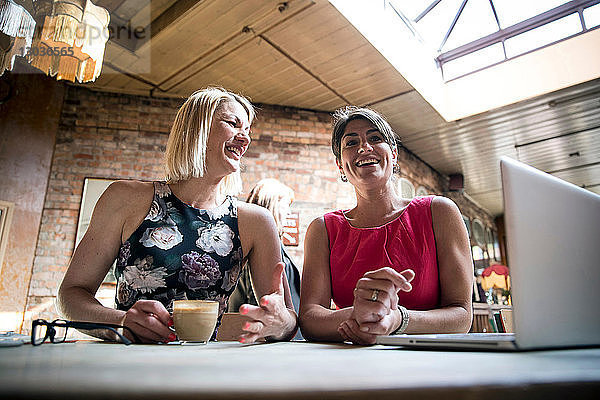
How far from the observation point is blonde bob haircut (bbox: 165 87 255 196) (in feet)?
4.61

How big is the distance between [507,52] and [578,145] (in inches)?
93.2

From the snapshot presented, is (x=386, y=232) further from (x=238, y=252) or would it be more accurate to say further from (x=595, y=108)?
(x=595, y=108)

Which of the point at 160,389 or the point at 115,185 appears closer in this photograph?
the point at 160,389

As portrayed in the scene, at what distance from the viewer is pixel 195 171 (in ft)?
4.59

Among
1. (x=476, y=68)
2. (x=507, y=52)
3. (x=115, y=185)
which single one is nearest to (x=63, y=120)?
(x=115, y=185)

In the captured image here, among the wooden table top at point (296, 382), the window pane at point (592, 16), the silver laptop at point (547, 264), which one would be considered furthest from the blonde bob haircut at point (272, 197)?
the window pane at point (592, 16)

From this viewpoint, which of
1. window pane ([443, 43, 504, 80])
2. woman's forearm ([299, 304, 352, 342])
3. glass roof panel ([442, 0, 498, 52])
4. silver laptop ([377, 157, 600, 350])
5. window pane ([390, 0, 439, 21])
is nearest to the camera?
silver laptop ([377, 157, 600, 350])

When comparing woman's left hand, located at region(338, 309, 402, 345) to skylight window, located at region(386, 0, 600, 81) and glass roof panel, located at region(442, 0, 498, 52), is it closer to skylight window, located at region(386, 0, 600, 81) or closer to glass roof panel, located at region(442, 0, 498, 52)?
skylight window, located at region(386, 0, 600, 81)

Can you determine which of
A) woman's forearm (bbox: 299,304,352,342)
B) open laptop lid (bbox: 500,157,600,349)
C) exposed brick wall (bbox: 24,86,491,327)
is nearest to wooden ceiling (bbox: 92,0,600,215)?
exposed brick wall (bbox: 24,86,491,327)

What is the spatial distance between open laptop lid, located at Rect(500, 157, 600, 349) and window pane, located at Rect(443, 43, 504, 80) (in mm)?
5223

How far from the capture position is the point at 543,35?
476 cm

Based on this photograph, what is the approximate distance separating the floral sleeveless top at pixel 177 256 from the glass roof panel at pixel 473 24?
489 centimetres

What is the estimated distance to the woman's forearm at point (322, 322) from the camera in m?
1.04

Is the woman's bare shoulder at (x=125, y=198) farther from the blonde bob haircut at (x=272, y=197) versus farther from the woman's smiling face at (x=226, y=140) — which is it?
the blonde bob haircut at (x=272, y=197)
